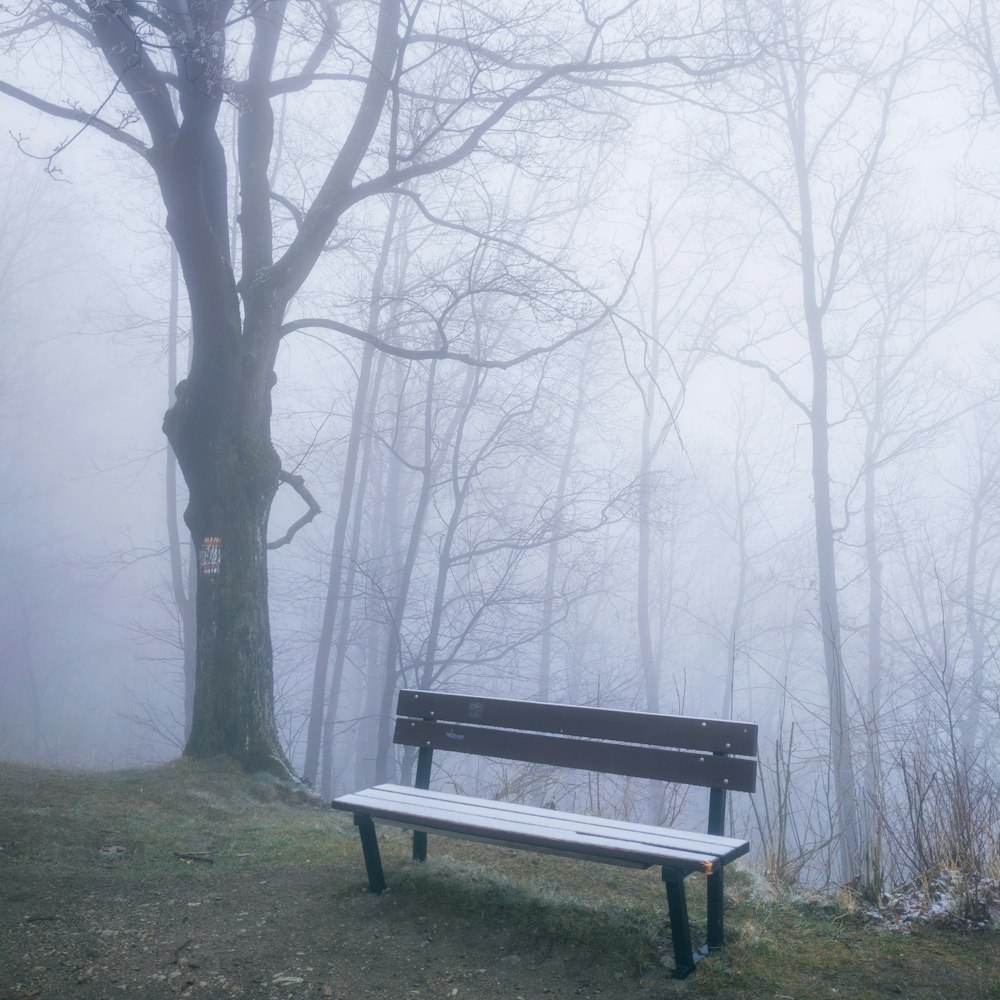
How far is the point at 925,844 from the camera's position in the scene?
410 centimetres

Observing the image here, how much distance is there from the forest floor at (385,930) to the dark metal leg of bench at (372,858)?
63mm

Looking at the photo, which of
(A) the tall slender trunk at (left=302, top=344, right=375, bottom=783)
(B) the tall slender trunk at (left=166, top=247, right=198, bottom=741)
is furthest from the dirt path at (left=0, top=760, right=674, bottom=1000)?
(B) the tall slender trunk at (left=166, top=247, right=198, bottom=741)

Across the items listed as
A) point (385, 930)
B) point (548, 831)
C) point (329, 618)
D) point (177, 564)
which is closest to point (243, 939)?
point (385, 930)

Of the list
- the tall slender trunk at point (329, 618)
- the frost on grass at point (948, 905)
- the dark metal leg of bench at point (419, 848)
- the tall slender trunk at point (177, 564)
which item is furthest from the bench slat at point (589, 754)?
the tall slender trunk at point (177, 564)

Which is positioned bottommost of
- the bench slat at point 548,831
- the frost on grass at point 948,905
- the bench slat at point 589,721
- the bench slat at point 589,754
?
the frost on grass at point 948,905

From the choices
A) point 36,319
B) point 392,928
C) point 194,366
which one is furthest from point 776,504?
point 392,928

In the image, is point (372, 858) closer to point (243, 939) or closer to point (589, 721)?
point (243, 939)

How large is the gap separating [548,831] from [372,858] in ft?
3.28

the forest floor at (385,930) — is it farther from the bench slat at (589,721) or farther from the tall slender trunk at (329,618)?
the tall slender trunk at (329,618)

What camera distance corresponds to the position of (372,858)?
3.84m

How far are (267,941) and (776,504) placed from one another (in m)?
30.1

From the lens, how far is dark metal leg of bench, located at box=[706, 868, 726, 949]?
10.5 feet

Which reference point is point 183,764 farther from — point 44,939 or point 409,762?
point 409,762

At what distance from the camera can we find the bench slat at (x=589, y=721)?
3584 mm
